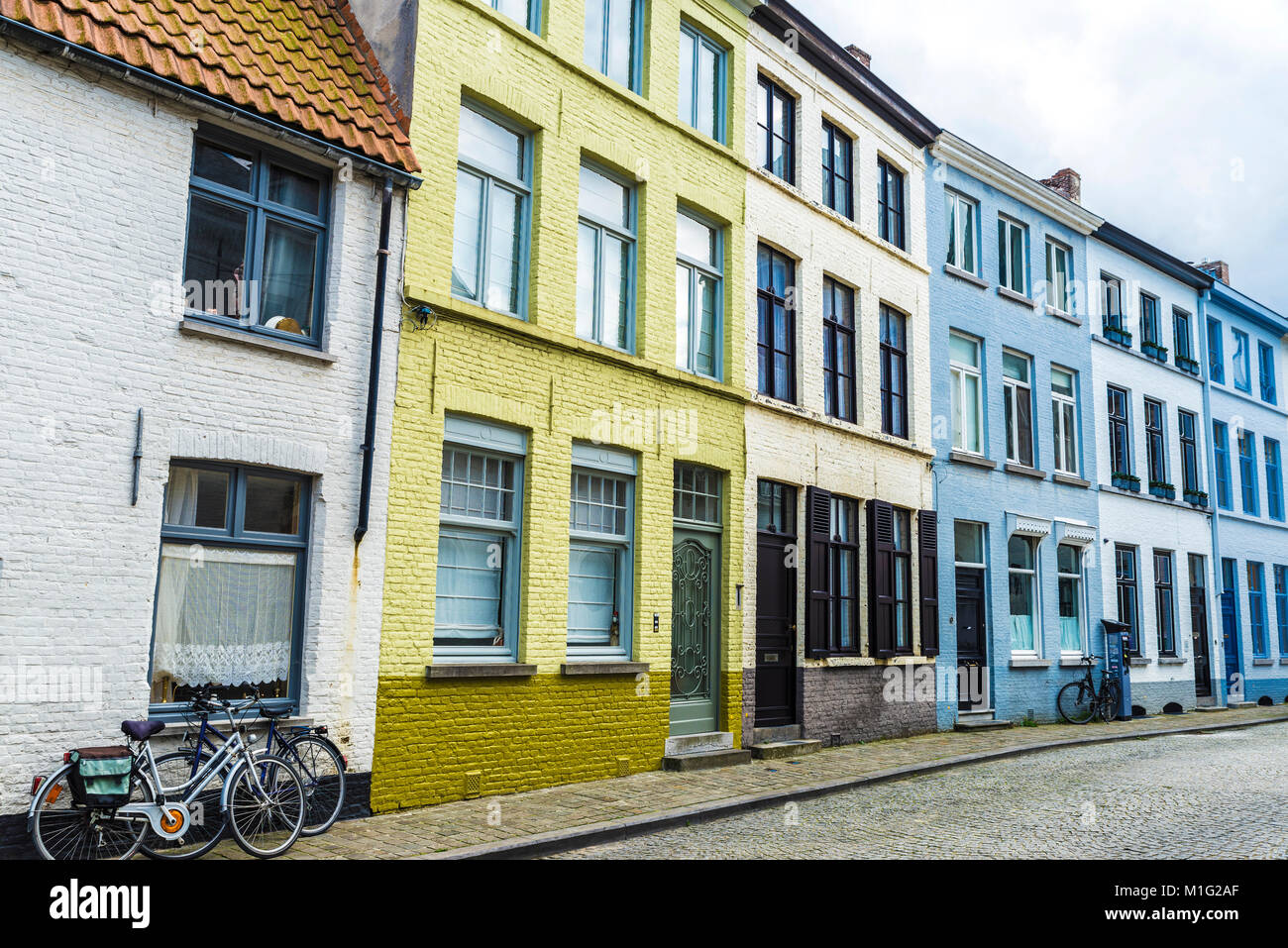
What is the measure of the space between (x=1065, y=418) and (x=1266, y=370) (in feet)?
39.5

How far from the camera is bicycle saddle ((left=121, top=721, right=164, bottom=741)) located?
710 cm

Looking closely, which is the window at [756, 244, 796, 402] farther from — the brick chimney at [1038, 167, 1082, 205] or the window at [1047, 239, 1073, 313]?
the brick chimney at [1038, 167, 1082, 205]

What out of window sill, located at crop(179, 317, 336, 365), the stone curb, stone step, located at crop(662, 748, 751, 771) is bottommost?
the stone curb

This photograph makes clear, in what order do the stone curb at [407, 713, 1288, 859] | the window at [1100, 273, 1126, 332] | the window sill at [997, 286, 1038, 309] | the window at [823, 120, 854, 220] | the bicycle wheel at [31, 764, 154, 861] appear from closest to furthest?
the bicycle wheel at [31, 764, 154, 861]
the stone curb at [407, 713, 1288, 859]
the window at [823, 120, 854, 220]
the window sill at [997, 286, 1038, 309]
the window at [1100, 273, 1126, 332]

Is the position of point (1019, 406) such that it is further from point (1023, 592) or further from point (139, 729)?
point (139, 729)

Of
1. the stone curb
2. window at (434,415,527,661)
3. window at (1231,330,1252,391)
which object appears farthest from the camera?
window at (1231,330,1252,391)

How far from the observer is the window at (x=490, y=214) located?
421 inches

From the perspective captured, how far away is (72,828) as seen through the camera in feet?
22.3

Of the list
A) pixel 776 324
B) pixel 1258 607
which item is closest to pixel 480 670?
pixel 776 324

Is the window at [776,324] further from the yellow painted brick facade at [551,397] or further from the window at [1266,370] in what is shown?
the window at [1266,370]

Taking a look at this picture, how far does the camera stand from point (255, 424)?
858 cm

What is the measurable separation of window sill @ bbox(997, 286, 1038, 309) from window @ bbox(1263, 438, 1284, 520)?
→ 1281 cm

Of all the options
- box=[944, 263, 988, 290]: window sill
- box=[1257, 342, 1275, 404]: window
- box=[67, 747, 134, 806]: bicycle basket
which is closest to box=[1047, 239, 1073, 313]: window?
box=[944, 263, 988, 290]: window sill

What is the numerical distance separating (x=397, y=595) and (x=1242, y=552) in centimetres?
2386
